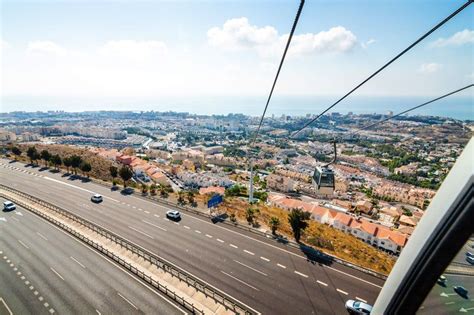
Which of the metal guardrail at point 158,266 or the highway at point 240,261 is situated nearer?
the metal guardrail at point 158,266

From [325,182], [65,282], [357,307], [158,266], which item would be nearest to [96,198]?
[65,282]

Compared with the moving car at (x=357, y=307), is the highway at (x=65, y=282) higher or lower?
lower

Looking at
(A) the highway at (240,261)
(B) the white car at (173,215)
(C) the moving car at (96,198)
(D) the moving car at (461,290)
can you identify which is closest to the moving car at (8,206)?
(A) the highway at (240,261)

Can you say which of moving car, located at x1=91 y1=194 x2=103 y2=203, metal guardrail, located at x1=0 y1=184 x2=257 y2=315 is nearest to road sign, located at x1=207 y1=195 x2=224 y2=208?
metal guardrail, located at x1=0 y1=184 x2=257 y2=315

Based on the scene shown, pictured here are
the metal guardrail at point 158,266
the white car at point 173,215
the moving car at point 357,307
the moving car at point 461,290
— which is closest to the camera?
the moving car at point 461,290

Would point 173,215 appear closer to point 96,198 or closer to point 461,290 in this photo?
point 96,198

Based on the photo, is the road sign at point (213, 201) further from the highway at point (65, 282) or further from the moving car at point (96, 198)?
the moving car at point (96, 198)

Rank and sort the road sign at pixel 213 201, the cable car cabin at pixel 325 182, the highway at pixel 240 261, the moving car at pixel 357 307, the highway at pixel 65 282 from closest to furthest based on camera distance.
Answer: the moving car at pixel 357 307 < the highway at pixel 65 282 < the cable car cabin at pixel 325 182 < the highway at pixel 240 261 < the road sign at pixel 213 201
